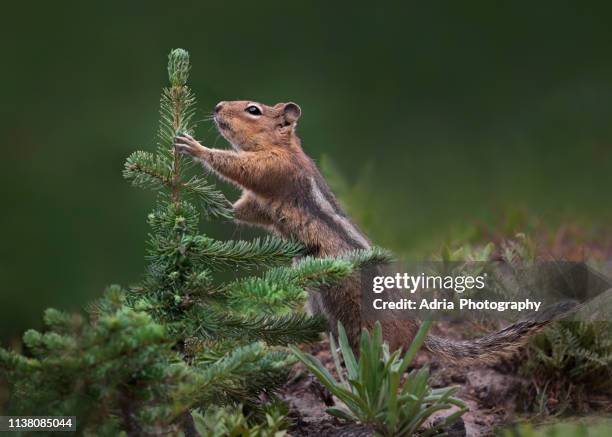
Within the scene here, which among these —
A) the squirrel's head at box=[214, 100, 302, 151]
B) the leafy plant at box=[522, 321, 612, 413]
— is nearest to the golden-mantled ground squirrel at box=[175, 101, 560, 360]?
the squirrel's head at box=[214, 100, 302, 151]

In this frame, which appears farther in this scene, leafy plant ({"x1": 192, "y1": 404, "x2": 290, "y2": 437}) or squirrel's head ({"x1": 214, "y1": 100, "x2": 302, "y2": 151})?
squirrel's head ({"x1": 214, "y1": 100, "x2": 302, "y2": 151})

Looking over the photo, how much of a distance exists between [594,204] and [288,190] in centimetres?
256

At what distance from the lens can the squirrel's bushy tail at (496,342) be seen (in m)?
3.26

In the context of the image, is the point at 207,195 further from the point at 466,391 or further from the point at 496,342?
the point at 466,391

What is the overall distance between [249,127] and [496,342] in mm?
1624

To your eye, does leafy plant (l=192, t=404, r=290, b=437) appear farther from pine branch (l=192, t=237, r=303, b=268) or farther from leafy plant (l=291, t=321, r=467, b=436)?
pine branch (l=192, t=237, r=303, b=268)

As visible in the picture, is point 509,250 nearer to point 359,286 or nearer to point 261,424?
point 359,286

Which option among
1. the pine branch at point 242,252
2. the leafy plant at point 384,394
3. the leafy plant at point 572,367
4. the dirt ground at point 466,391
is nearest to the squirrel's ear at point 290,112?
the dirt ground at point 466,391

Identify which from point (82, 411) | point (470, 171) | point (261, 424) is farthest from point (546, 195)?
point (82, 411)

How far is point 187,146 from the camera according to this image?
3.36 meters

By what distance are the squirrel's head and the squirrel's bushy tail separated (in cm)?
133

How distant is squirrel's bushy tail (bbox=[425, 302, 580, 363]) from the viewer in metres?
3.26

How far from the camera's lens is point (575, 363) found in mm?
3375

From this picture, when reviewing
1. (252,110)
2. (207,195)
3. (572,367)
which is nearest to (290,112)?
(252,110)
